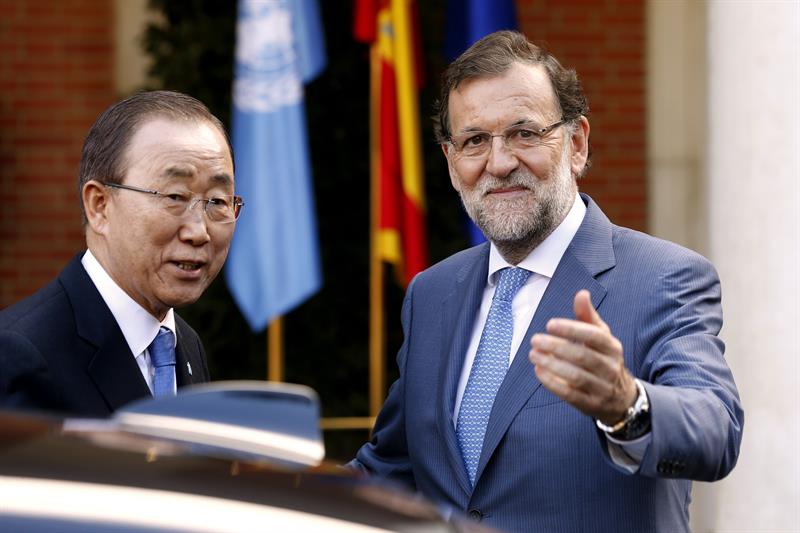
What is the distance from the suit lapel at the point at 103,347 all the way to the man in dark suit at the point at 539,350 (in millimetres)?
704

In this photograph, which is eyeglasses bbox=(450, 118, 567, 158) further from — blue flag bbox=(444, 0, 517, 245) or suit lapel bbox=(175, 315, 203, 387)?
blue flag bbox=(444, 0, 517, 245)

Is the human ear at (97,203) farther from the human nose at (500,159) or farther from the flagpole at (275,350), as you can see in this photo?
the flagpole at (275,350)

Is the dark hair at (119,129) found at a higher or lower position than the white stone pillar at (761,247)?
higher

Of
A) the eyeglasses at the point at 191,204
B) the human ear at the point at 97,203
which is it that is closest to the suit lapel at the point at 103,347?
the human ear at the point at 97,203

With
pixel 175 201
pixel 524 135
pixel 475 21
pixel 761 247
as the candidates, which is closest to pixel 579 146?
pixel 524 135

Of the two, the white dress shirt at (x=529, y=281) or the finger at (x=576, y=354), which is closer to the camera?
the finger at (x=576, y=354)

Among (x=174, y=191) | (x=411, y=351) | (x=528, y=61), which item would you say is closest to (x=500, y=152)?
(x=528, y=61)

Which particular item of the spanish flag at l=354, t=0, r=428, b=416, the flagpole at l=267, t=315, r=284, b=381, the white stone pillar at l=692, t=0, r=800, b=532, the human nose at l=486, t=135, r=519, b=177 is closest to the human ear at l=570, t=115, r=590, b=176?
the human nose at l=486, t=135, r=519, b=177

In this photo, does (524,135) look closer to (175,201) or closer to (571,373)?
(175,201)

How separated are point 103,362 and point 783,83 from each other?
278 centimetres

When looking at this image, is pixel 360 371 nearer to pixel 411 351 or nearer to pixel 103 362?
pixel 411 351

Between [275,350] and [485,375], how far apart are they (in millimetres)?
3629

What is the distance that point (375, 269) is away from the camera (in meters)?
6.42

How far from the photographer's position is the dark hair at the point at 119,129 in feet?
8.75
